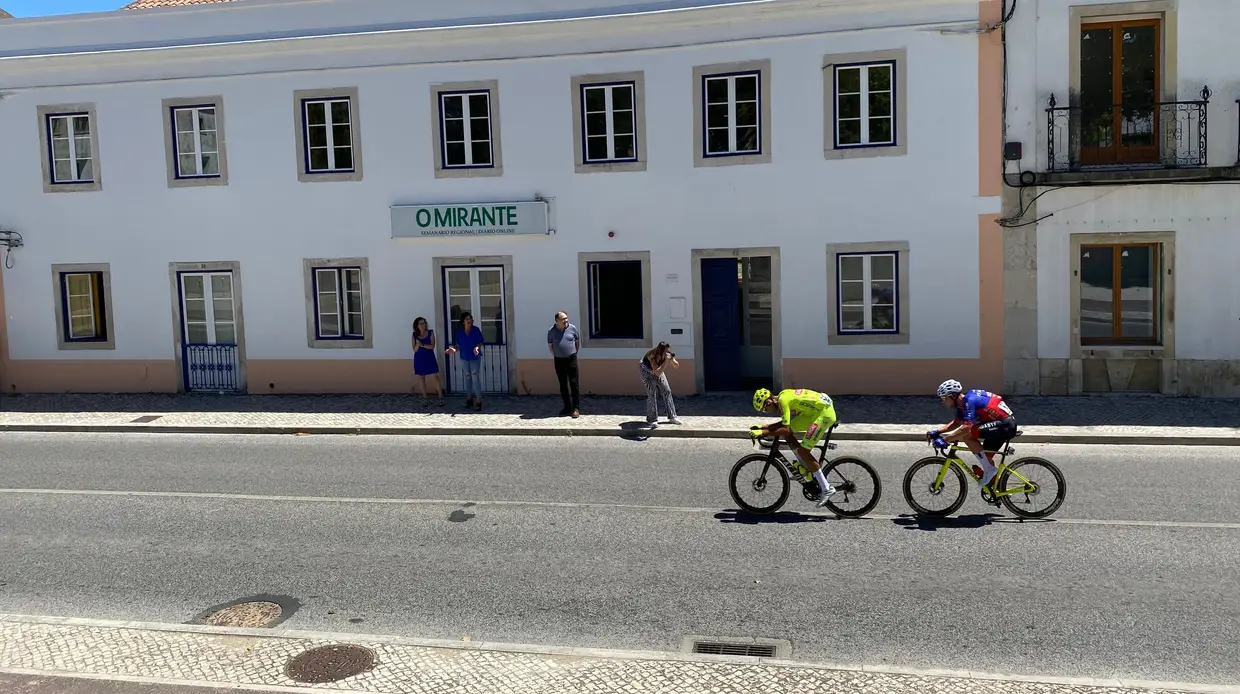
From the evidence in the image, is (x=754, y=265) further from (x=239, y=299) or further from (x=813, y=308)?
(x=239, y=299)

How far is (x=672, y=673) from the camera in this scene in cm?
592

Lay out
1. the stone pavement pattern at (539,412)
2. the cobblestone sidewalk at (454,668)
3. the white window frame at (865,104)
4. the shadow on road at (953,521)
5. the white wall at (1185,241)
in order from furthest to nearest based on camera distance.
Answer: the white window frame at (865,104) → the white wall at (1185,241) → the stone pavement pattern at (539,412) → the shadow on road at (953,521) → the cobblestone sidewalk at (454,668)

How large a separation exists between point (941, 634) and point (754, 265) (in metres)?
11.0

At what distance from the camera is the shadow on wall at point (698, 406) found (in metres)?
14.3

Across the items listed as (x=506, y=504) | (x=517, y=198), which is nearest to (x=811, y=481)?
(x=506, y=504)

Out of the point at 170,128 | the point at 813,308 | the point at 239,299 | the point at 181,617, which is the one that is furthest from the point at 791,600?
the point at 170,128

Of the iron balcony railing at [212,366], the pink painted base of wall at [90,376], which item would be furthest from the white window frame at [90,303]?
the iron balcony railing at [212,366]

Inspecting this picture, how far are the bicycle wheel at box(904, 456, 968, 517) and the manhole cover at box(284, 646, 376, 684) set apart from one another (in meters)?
5.37

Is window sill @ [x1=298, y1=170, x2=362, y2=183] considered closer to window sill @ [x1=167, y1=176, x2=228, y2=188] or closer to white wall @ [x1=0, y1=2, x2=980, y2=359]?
white wall @ [x1=0, y1=2, x2=980, y2=359]

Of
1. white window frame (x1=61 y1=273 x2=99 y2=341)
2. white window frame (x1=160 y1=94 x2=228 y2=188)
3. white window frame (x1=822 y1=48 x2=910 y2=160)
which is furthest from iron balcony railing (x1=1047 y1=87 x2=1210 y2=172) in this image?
white window frame (x1=61 y1=273 x2=99 y2=341)

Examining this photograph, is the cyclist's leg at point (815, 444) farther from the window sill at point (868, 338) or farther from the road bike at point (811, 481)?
the window sill at point (868, 338)

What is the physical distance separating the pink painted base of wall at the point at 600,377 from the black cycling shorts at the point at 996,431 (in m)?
8.00

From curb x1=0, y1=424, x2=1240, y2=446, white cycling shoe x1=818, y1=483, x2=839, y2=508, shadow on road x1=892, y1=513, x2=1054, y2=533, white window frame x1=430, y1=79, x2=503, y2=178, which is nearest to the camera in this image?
shadow on road x1=892, y1=513, x2=1054, y2=533

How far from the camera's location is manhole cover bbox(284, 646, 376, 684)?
6004 millimetres
